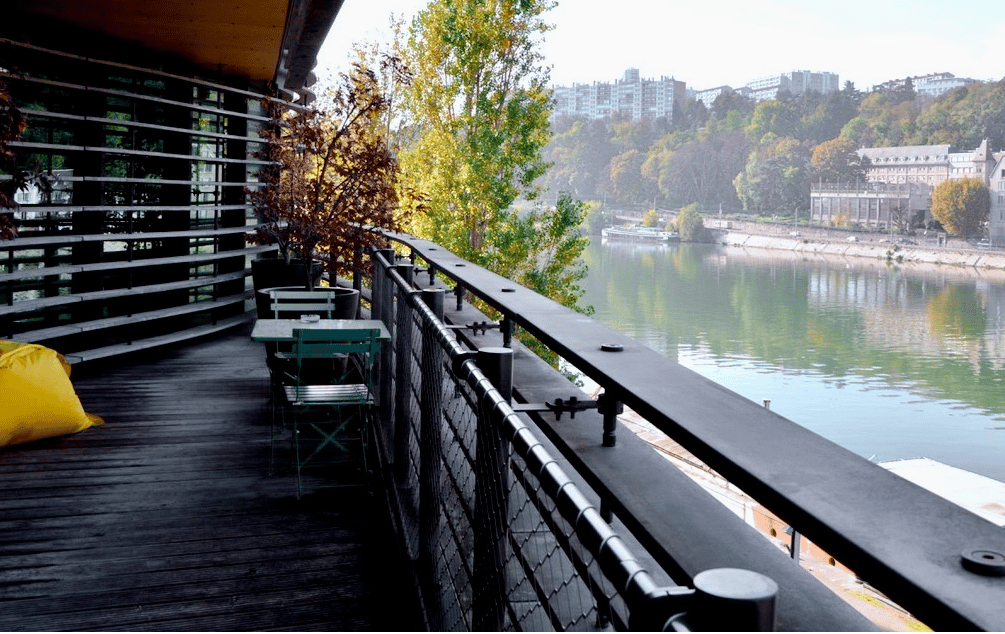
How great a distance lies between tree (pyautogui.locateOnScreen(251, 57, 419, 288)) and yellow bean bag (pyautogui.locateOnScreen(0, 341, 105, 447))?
344 cm

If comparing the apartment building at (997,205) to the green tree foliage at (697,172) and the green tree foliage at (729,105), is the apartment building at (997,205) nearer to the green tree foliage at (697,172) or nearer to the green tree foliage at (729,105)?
the green tree foliage at (697,172)

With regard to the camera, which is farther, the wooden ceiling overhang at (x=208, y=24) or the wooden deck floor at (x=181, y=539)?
the wooden ceiling overhang at (x=208, y=24)

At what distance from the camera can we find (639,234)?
102 metres

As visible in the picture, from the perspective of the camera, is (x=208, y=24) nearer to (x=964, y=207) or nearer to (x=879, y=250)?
(x=879, y=250)

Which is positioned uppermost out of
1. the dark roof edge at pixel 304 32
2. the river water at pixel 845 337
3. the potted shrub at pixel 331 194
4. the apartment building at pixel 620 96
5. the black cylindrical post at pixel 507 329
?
the apartment building at pixel 620 96

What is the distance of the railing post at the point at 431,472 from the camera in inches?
102

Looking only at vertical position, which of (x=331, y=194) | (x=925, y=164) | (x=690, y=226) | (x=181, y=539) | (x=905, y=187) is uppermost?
(x=925, y=164)

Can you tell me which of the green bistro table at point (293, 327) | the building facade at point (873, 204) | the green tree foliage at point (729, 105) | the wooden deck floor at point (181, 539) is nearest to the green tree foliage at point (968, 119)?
the building facade at point (873, 204)

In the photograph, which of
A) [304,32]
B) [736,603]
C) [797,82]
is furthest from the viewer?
[797,82]

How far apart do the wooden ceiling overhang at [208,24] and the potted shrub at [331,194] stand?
93 centimetres

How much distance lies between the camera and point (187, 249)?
28.6ft

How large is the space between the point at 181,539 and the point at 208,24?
13.8 feet

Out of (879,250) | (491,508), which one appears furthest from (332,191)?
(879,250)

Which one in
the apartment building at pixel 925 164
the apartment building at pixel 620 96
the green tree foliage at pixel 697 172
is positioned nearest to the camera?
the apartment building at pixel 925 164
